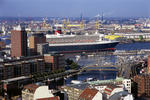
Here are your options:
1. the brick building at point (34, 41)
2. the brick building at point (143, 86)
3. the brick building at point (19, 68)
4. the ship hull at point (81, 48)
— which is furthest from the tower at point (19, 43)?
the brick building at point (143, 86)

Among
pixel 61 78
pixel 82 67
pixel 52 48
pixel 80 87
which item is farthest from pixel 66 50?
pixel 80 87

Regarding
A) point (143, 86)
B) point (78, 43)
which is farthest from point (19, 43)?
point (143, 86)

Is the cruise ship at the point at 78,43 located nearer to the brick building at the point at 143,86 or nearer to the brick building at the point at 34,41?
the brick building at the point at 34,41

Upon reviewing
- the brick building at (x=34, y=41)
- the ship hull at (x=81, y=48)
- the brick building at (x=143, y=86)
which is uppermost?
the brick building at (x=34, y=41)

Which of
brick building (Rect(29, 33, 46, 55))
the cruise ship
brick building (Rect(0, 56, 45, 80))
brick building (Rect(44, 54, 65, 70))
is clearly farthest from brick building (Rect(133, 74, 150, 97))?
the cruise ship

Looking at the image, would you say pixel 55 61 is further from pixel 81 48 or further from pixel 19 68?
pixel 81 48

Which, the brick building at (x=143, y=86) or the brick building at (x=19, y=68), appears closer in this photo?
the brick building at (x=143, y=86)

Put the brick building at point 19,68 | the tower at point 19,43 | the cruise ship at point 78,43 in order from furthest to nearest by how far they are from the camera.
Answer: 1. the cruise ship at point 78,43
2. the tower at point 19,43
3. the brick building at point 19,68

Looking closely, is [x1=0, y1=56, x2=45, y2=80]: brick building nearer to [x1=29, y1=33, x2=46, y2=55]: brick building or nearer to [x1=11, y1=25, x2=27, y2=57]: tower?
[x1=11, y1=25, x2=27, y2=57]: tower
